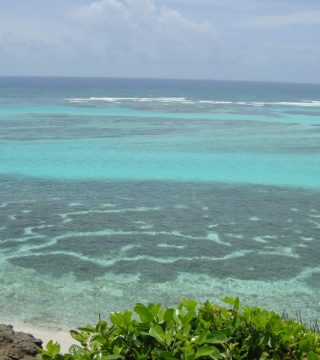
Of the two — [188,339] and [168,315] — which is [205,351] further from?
[168,315]

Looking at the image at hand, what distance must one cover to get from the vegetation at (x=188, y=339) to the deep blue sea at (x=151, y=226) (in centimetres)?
602

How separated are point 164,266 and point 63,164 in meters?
13.6

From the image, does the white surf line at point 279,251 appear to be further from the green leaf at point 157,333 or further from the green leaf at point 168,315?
the green leaf at point 157,333

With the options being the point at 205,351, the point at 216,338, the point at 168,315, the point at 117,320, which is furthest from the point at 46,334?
the point at 205,351

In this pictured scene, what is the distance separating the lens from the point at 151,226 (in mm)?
15961

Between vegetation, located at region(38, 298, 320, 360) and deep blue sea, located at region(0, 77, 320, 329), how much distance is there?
19.8 feet

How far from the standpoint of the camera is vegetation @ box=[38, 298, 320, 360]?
3.96 meters

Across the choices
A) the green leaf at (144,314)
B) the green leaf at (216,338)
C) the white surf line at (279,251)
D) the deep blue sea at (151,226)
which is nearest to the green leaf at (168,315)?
the green leaf at (144,314)

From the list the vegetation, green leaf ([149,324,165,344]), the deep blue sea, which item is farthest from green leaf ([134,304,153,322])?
the deep blue sea

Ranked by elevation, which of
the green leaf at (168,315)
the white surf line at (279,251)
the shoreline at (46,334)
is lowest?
A: the shoreline at (46,334)

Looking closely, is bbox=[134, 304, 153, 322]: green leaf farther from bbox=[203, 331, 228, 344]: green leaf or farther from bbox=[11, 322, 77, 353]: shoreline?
bbox=[11, 322, 77, 353]: shoreline

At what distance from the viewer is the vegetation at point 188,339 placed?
3961 millimetres

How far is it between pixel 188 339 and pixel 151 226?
39.1ft

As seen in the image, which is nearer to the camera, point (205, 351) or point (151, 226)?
point (205, 351)
